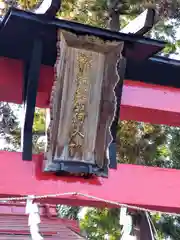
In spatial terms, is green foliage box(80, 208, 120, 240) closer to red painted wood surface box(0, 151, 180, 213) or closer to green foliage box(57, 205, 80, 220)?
green foliage box(57, 205, 80, 220)

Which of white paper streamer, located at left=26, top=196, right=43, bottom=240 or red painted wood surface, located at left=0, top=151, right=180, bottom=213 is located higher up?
red painted wood surface, located at left=0, top=151, right=180, bottom=213

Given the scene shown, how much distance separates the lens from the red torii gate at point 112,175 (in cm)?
259

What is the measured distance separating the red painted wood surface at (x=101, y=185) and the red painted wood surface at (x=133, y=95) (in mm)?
502

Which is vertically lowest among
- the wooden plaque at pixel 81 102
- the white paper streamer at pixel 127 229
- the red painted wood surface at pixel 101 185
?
the white paper streamer at pixel 127 229

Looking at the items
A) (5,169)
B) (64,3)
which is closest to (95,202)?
(5,169)

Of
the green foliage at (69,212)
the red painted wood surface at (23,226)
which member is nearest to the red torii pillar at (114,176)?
the red painted wood surface at (23,226)

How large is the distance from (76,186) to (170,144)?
13.6 feet

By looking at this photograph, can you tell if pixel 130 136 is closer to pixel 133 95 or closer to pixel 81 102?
pixel 133 95

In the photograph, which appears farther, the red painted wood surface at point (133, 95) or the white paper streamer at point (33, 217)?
the red painted wood surface at point (133, 95)

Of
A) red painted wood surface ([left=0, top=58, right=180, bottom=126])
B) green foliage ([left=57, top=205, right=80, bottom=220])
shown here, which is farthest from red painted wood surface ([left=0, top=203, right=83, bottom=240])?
green foliage ([left=57, top=205, right=80, bottom=220])

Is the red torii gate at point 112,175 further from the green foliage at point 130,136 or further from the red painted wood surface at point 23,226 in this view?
the green foliage at point 130,136

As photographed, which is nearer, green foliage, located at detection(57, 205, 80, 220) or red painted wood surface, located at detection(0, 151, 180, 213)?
red painted wood surface, located at detection(0, 151, 180, 213)

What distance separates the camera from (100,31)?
105 inches

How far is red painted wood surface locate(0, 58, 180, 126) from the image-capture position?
2.95 metres
